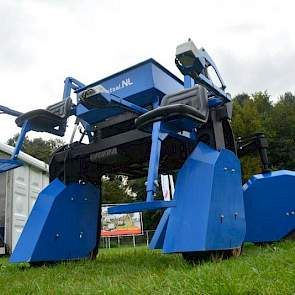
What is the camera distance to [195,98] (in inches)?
149

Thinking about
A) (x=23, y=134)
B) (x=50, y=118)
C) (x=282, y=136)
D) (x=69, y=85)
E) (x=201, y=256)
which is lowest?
(x=201, y=256)

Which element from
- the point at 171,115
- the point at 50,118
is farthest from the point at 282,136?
the point at 171,115

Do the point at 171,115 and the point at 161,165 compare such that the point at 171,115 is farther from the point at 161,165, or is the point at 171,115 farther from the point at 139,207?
the point at 161,165

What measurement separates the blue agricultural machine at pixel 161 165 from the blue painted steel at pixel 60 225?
11 mm

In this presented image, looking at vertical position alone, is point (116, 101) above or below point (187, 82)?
below

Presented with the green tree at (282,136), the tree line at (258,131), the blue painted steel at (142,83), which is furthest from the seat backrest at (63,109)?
the green tree at (282,136)

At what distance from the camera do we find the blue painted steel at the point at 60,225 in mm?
4312

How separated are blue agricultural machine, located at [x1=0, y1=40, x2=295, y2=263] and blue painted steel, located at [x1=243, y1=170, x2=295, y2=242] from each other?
12 millimetres

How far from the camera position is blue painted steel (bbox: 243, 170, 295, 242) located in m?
5.06

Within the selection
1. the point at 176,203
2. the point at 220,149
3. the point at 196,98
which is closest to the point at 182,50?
the point at 196,98

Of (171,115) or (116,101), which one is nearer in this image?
(171,115)

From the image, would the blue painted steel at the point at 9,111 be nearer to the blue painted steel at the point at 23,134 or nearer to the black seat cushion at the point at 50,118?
the black seat cushion at the point at 50,118

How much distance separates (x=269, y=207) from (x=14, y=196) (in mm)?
5142

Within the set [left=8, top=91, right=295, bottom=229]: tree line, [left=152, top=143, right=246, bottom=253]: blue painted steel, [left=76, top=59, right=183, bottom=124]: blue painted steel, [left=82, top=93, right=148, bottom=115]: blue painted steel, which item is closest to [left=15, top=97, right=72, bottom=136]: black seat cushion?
[left=76, top=59, right=183, bottom=124]: blue painted steel
